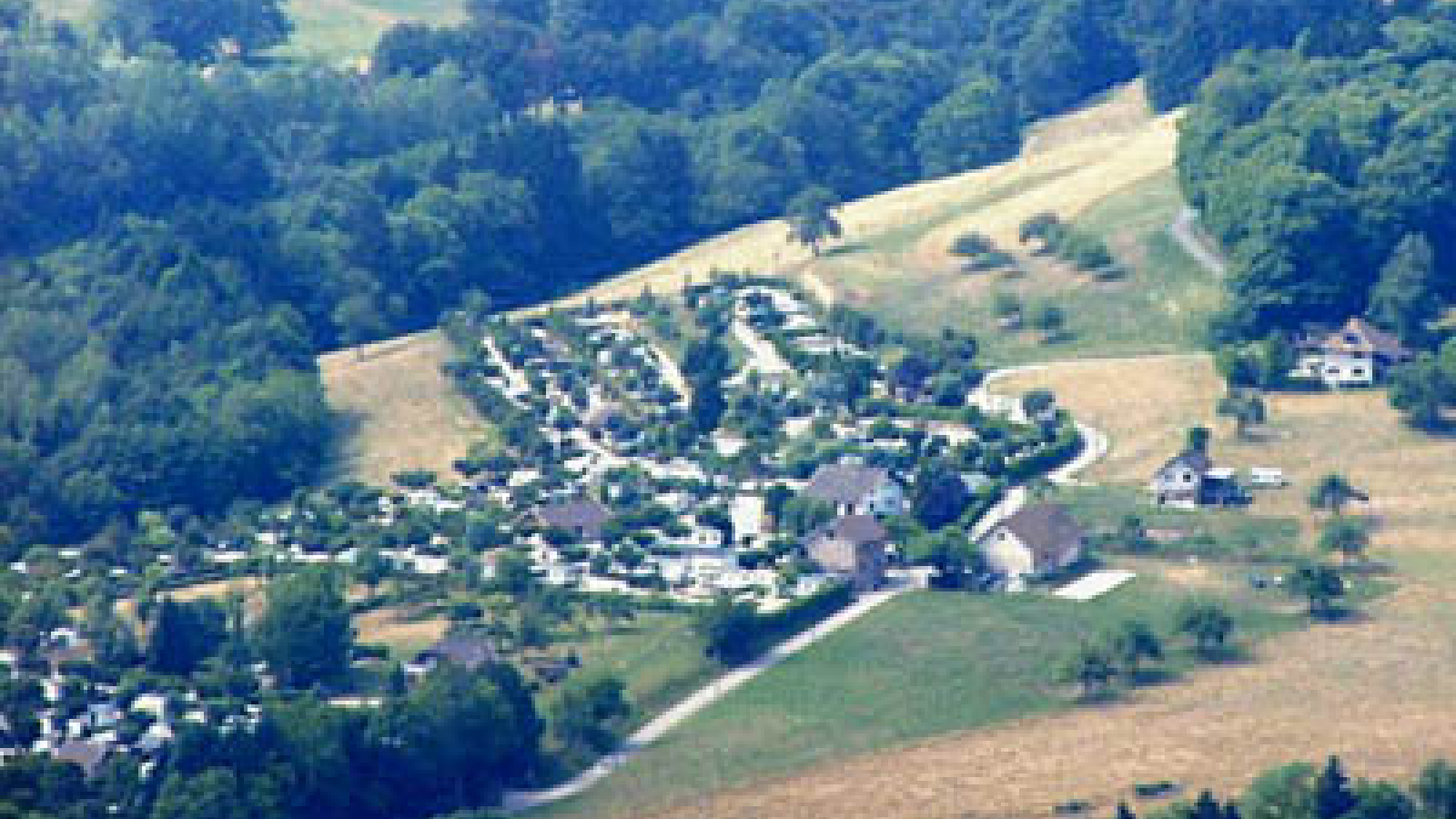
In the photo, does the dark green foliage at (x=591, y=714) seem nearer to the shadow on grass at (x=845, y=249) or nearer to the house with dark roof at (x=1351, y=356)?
the house with dark roof at (x=1351, y=356)

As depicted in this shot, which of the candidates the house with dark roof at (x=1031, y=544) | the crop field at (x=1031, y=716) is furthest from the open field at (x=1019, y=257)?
the crop field at (x=1031, y=716)

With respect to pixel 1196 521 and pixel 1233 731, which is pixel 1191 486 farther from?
pixel 1233 731

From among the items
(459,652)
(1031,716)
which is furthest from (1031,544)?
(459,652)

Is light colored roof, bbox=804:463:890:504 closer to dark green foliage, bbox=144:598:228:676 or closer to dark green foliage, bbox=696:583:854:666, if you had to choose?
dark green foliage, bbox=696:583:854:666

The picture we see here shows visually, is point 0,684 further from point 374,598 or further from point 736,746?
point 736,746

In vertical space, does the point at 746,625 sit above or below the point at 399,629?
below

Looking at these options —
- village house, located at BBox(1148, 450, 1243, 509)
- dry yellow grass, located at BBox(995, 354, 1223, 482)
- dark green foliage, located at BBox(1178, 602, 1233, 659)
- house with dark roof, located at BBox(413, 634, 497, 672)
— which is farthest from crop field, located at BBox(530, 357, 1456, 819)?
dry yellow grass, located at BBox(995, 354, 1223, 482)

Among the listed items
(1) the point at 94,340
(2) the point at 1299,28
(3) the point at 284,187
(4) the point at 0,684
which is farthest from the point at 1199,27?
(4) the point at 0,684
